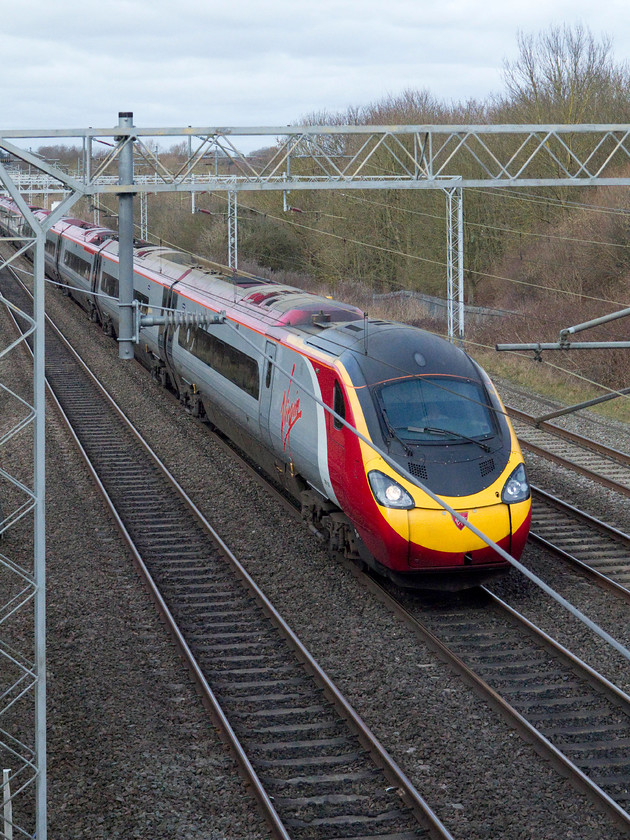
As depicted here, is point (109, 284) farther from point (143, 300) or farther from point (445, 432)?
point (445, 432)

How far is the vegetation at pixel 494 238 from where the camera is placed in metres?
27.2

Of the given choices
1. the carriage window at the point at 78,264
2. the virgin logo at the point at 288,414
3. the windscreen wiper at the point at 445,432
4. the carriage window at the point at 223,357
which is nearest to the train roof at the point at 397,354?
the windscreen wiper at the point at 445,432

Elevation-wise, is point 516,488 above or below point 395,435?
below

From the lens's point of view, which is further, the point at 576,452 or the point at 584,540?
the point at 576,452

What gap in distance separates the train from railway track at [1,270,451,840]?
1.37 metres

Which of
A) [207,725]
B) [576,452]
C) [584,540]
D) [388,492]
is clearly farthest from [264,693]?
[576,452]

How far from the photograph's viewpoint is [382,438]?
10.3m

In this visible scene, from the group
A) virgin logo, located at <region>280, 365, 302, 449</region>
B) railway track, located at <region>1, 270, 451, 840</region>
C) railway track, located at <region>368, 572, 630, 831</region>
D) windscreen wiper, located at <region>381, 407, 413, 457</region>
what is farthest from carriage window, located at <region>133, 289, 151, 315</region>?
railway track, located at <region>368, 572, 630, 831</region>

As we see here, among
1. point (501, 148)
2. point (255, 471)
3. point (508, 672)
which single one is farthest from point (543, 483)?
point (501, 148)

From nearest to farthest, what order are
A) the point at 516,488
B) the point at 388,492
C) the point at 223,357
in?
the point at 388,492, the point at 516,488, the point at 223,357

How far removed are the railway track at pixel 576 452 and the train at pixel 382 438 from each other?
4.76 meters

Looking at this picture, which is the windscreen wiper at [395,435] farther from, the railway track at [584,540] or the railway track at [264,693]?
the railway track at [584,540]

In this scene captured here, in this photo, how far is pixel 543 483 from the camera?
15.0 metres

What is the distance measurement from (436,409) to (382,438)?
2.54ft
